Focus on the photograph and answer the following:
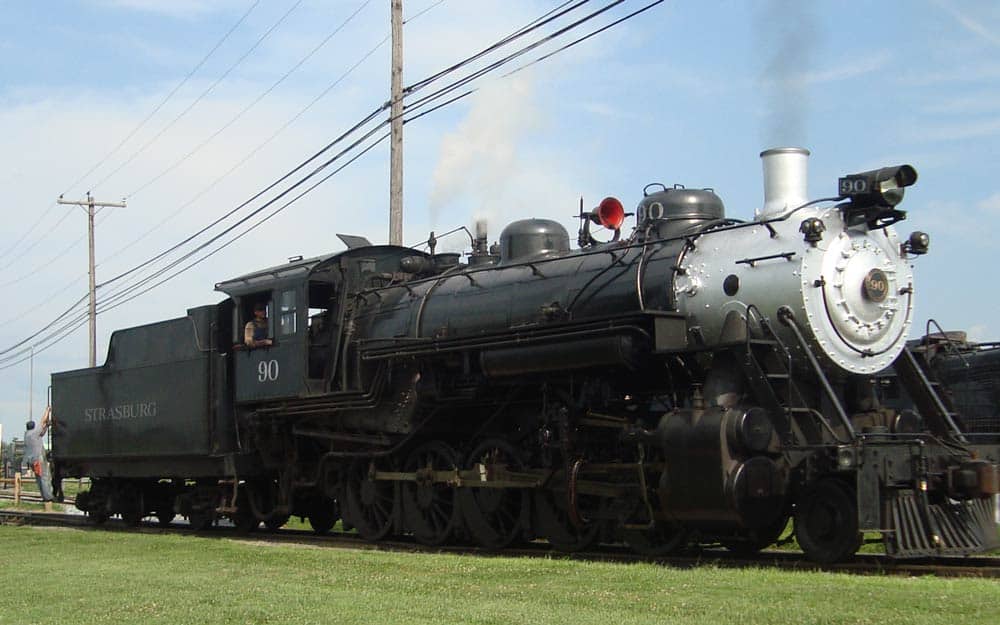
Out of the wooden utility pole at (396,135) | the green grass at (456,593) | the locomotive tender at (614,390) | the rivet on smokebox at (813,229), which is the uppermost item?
the wooden utility pole at (396,135)

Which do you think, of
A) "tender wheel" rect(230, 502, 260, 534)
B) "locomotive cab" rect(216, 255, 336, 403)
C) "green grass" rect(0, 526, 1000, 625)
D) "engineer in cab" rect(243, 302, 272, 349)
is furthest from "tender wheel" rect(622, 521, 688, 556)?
"tender wheel" rect(230, 502, 260, 534)

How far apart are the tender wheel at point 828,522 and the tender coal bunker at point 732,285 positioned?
78.4 inches

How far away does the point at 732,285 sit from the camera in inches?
461

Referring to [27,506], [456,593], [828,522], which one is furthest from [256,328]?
[27,506]

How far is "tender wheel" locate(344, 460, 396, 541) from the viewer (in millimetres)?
15875

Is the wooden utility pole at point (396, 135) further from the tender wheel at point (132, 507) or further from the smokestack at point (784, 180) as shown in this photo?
the smokestack at point (784, 180)

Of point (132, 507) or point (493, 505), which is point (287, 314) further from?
point (132, 507)

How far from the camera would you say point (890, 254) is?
39.5 ft

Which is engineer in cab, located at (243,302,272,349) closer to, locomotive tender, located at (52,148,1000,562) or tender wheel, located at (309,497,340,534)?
locomotive tender, located at (52,148,1000,562)

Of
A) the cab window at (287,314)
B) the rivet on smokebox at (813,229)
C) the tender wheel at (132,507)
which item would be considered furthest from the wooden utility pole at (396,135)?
the rivet on smokebox at (813,229)

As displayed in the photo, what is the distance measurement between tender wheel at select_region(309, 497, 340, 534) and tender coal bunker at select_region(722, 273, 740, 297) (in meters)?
9.14

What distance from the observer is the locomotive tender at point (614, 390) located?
11.0 metres

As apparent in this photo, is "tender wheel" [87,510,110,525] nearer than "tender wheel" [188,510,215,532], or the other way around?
"tender wheel" [188,510,215,532]

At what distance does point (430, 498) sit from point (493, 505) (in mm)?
1192
